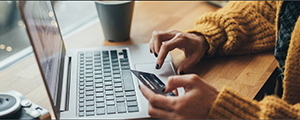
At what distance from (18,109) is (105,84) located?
19cm

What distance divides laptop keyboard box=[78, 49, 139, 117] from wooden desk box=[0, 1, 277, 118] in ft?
0.31

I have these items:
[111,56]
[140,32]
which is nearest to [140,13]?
[140,32]

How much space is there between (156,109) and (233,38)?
0.36 metres

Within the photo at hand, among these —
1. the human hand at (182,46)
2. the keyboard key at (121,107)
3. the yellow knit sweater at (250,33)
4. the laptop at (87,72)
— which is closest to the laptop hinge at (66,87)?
the laptop at (87,72)

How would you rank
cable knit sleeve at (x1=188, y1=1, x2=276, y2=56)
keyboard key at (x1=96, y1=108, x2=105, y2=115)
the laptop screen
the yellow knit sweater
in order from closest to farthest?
the laptop screen
keyboard key at (x1=96, y1=108, x2=105, y2=115)
the yellow knit sweater
cable knit sleeve at (x1=188, y1=1, x2=276, y2=56)

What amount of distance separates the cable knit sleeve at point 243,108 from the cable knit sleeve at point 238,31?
0.25m

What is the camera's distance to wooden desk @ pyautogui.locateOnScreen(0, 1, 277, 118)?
0.63m

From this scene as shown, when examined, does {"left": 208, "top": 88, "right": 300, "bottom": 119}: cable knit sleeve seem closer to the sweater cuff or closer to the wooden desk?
the sweater cuff

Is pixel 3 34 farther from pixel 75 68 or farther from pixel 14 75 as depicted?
pixel 75 68

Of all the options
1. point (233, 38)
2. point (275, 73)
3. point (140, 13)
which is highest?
point (140, 13)

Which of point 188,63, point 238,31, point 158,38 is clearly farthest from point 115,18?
point 238,31

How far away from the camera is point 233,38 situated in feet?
2.37

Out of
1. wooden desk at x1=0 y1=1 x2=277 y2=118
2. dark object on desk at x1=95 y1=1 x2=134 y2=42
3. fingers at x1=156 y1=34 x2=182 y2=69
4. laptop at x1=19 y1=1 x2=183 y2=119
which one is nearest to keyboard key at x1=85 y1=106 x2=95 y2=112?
laptop at x1=19 y1=1 x2=183 y2=119

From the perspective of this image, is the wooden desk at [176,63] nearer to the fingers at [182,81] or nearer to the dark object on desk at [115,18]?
the dark object on desk at [115,18]
